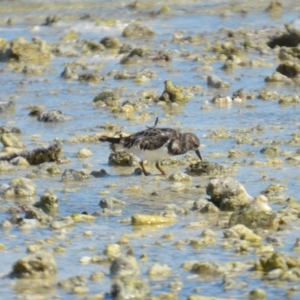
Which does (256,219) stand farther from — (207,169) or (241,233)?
(207,169)

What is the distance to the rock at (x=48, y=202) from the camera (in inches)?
305

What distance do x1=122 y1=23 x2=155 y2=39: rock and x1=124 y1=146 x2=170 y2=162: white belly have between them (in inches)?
346

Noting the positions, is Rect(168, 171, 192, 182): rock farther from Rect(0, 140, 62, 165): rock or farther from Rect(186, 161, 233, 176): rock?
Rect(0, 140, 62, 165): rock

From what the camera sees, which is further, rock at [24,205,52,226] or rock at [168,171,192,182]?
rock at [168,171,192,182]

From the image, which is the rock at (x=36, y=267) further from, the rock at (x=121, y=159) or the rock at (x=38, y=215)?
the rock at (x=121, y=159)

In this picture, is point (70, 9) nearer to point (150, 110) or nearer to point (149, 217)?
point (150, 110)

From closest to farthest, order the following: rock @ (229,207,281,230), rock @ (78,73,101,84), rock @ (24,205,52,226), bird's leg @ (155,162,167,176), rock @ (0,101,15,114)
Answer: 1. rock @ (229,207,281,230)
2. rock @ (24,205,52,226)
3. bird's leg @ (155,162,167,176)
4. rock @ (0,101,15,114)
5. rock @ (78,73,101,84)

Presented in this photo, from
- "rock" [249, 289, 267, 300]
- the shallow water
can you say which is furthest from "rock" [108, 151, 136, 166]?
"rock" [249, 289, 267, 300]

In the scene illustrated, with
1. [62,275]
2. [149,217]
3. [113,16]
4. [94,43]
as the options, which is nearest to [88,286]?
[62,275]

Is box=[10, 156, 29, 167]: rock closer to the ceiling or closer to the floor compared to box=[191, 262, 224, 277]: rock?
closer to the floor

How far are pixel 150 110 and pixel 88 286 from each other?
20.0ft

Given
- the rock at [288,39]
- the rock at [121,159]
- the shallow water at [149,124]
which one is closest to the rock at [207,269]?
the shallow water at [149,124]

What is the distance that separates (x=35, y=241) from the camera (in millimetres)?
6855

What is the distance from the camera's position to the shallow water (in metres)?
6.26
